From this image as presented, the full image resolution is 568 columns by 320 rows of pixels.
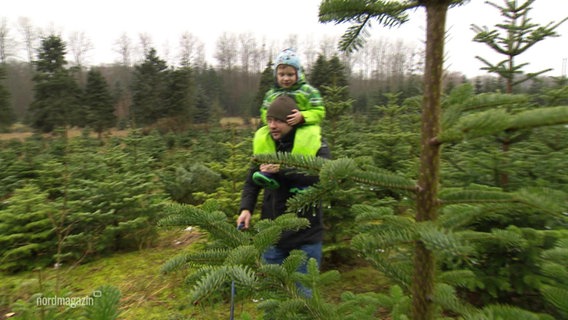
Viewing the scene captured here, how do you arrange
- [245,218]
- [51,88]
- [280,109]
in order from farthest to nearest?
[51,88] → [245,218] → [280,109]

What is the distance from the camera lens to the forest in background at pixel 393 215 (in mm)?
840

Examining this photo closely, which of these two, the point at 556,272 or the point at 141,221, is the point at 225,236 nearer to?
the point at 556,272

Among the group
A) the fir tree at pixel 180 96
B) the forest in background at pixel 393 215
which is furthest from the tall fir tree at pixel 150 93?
the forest in background at pixel 393 215

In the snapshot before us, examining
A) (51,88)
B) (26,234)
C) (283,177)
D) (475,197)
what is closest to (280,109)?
(283,177)

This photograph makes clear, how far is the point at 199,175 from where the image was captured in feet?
25.7

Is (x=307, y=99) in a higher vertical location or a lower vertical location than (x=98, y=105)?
lower

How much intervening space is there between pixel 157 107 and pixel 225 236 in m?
27.8

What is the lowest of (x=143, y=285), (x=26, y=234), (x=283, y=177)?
(x=143, y=285)

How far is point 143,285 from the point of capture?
163 inches

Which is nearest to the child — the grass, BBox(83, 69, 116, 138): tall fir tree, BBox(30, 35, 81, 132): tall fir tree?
the grass

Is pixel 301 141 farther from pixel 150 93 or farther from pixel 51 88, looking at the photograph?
pixel 150 93

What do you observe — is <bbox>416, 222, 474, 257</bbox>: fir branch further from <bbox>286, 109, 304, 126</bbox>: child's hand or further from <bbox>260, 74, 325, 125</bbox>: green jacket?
<bbox>260, 74, 325, 125</bbox>: green jacket

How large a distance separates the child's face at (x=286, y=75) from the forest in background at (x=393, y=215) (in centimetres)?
86

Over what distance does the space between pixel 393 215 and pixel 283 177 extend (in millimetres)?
1260
